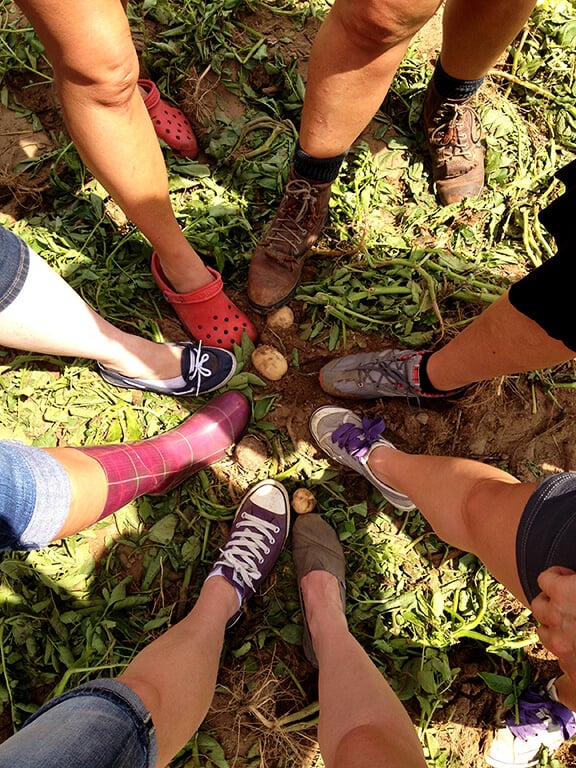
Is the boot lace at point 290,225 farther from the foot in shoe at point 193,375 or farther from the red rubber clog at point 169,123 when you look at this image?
the red rubber clog at point 169,123

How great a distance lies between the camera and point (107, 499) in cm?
183

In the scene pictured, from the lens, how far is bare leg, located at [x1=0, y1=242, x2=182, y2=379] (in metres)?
1.67

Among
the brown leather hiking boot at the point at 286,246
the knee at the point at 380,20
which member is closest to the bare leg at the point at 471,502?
the brown leather hiking boot at the point at 286,246

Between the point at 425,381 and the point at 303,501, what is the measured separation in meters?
0.76

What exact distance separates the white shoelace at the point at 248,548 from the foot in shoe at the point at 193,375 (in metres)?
0.61

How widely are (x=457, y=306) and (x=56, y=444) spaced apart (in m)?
1.97

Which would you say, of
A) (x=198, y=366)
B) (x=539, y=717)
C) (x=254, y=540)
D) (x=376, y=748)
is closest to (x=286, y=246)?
(x=198, y=366)

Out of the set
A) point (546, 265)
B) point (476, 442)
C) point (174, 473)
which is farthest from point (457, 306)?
point (174, 473)

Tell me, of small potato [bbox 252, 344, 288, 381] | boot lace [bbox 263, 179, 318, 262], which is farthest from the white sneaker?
boot lace [bbox 263, 179, 318, 262]

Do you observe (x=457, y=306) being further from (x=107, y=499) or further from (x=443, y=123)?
(x=107, y=499)

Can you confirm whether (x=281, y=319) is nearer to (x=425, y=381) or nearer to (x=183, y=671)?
(x=425, y=381)

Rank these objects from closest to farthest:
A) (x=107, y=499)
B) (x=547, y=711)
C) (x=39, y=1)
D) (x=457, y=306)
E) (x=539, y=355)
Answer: (x=39, y=1) → (x=539, y=355) → (x=107, y=499) → (x=547, y=711) → (x=457, y=306)

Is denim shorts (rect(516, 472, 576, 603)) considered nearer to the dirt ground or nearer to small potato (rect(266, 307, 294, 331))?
the dirt ground

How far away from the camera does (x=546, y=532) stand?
4.11 ft
